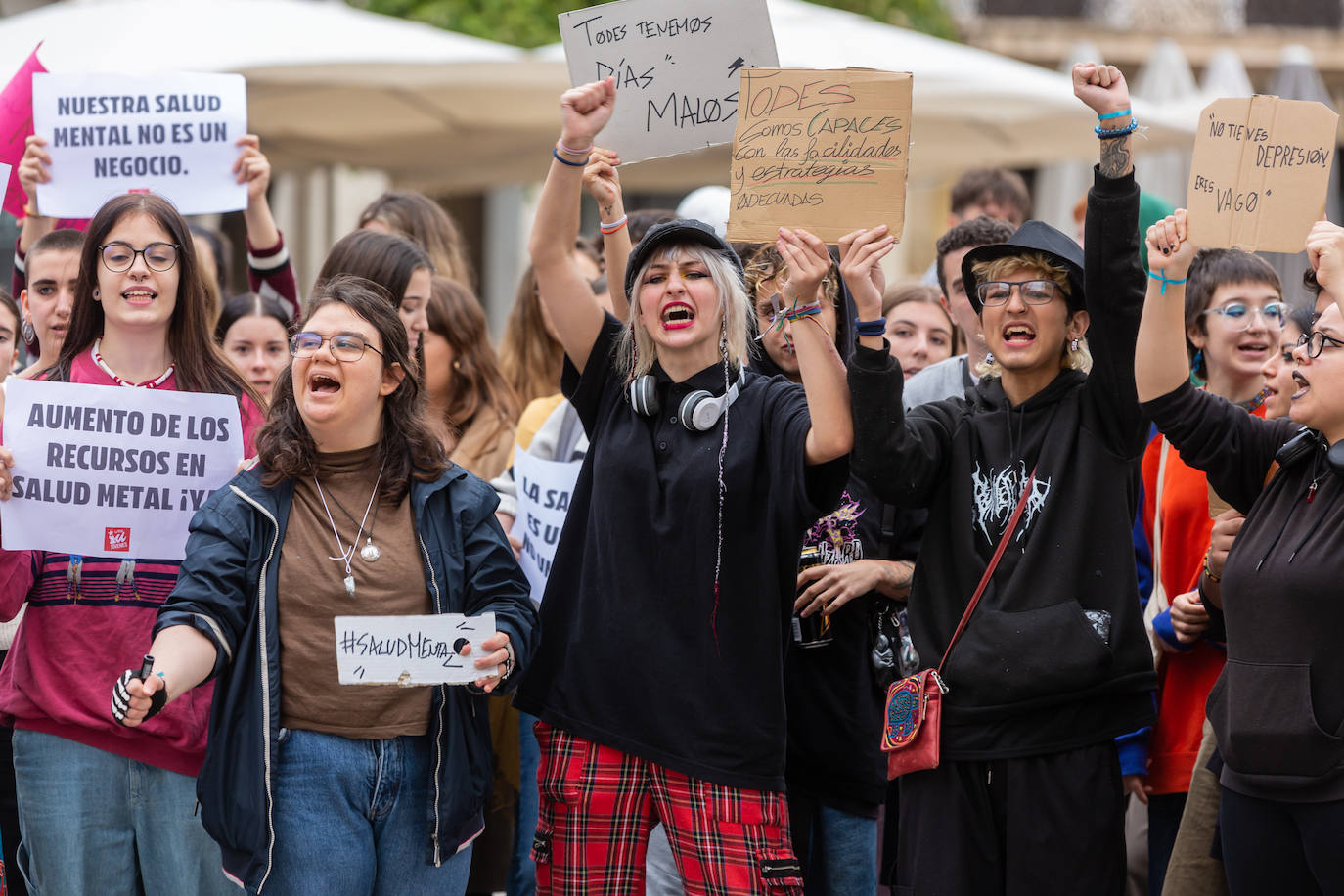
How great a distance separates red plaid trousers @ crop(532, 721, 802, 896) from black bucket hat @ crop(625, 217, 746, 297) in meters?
1.08

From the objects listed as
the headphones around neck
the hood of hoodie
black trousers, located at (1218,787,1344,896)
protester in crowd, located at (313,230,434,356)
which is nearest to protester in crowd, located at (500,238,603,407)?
protester in crowd, located at (313,230,434,356)

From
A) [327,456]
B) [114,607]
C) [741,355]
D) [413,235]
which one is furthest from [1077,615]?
[413,235]

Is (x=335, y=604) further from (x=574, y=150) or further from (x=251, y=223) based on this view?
(x=251, y=223)

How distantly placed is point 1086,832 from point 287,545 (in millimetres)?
1842

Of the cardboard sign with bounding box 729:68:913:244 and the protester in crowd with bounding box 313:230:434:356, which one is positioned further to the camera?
the protester in crowd with bounding box 313:230:434:356

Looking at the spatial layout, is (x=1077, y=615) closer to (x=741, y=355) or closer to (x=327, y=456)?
(x=741, y=355)

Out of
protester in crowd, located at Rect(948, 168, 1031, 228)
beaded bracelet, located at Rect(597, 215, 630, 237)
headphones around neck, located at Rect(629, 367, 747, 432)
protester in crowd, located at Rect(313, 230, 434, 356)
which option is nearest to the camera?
headphones around neck, located at Rect(629, 367, 747, 432)

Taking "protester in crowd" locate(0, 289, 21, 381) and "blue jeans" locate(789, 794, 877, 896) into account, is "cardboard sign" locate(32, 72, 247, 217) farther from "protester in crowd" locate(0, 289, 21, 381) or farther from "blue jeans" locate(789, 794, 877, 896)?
"blue jeans" locate(789, 794, 877, 896)

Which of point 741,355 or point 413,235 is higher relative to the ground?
point 413,235

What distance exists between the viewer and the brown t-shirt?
326 cm

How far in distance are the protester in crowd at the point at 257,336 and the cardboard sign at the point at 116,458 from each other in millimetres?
1316

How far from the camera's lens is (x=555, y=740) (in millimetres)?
3391

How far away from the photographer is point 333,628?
10.8ft

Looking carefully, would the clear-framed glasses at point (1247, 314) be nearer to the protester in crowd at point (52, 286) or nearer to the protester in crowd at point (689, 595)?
the protester in crowd at point (689, 595)
